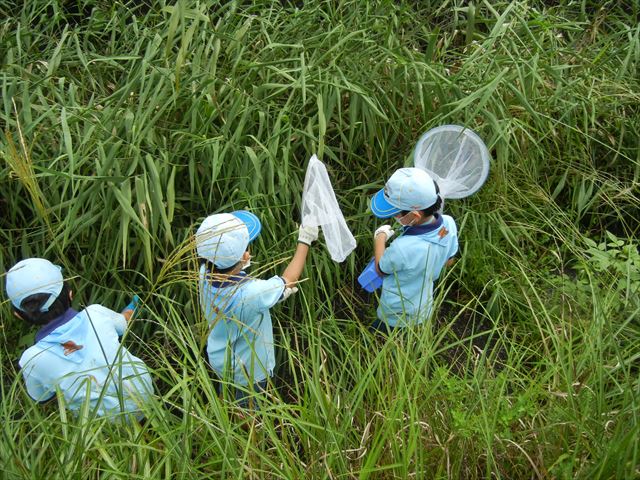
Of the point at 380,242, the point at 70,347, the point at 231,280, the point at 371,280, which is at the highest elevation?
the point at 231,280

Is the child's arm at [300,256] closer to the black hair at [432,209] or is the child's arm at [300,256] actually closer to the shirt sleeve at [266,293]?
the shirt sleeve at [266,293]

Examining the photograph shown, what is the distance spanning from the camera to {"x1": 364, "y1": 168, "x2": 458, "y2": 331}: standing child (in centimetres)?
241

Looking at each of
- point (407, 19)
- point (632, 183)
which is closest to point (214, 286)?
point (407, 19)

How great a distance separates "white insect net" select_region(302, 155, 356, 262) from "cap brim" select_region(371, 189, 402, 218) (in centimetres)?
15

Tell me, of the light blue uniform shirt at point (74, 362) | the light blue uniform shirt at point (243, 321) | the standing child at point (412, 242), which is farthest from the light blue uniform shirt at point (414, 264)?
the light blue uniform shirt at point (74, 362)

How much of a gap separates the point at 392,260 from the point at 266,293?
1.57ft

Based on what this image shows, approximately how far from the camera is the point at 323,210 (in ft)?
8.26

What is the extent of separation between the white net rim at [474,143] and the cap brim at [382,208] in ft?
0.81

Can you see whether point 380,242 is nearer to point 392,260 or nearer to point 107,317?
point 392,260

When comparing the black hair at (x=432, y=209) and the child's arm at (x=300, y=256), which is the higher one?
the black hair at (x=432, y=209)

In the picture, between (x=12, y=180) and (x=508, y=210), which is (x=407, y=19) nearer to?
(x=508, y=210)

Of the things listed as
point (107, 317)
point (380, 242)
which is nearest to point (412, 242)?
point (380, 242)

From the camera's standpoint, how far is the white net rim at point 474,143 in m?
2.72

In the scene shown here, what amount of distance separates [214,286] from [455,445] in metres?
0.90
